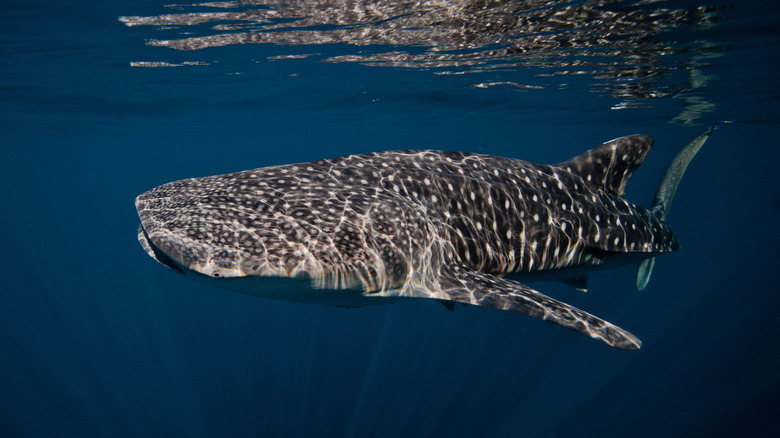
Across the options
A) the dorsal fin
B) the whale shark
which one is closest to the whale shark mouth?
the whale shark

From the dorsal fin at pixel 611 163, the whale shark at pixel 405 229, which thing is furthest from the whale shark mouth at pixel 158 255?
the dorsal fin at pixel 611 163

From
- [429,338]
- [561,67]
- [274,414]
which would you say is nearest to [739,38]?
[561,67]

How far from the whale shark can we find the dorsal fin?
2 cm

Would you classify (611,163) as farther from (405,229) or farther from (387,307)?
(387,307)

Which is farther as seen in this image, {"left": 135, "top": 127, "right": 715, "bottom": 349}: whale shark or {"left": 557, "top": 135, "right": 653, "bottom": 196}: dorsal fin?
{"left": 557, "top": 135, "right": 653, "bottom": 196}: dorsal fin

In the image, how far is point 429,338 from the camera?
2053 cm

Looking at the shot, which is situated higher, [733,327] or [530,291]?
[530,291]

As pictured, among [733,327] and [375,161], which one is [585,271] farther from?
[733,327]

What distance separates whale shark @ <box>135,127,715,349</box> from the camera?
3197 mm

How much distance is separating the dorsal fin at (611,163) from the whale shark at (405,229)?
0.02 meters

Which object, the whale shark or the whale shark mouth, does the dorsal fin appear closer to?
the whale shark

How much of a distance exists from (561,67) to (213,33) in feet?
38.2

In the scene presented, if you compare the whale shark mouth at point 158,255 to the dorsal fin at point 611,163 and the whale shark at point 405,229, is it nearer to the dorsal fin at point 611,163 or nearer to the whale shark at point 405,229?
the whale shark at point 405,229

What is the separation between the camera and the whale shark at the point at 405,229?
3.20m
